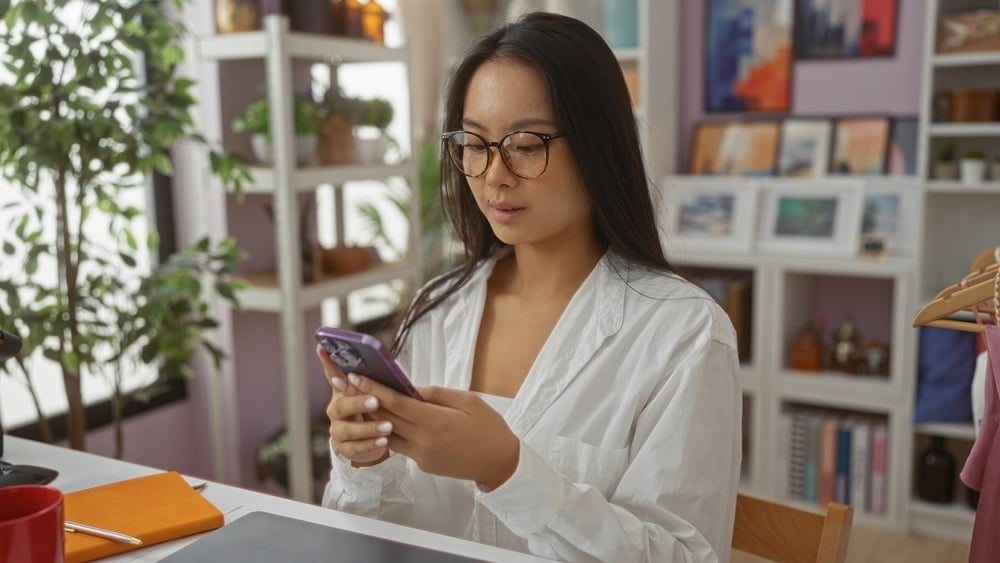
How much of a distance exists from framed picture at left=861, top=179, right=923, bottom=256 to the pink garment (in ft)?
6.47

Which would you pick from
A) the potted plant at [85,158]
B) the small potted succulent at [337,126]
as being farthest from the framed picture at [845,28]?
the potted plant at [85,158]

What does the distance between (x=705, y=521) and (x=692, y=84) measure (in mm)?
2631

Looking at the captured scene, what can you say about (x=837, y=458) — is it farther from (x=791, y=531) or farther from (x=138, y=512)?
(x=138, y=512)

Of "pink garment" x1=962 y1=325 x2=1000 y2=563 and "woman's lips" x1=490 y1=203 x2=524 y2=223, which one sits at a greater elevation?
"woman's lips" x1=490 y1=203 x2=524 y2=223

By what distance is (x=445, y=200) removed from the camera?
1.59m

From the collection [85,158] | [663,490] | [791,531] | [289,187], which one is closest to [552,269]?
[663,490]

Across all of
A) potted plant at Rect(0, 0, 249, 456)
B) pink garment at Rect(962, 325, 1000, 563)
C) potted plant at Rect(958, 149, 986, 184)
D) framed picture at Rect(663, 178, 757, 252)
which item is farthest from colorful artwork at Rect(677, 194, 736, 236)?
pink garment at Rect(962, 325, 1000, 563)

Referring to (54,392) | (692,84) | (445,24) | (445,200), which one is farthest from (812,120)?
(54,392)

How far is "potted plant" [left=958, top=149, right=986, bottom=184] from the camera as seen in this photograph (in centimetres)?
279

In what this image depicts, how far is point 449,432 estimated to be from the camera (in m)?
1.03

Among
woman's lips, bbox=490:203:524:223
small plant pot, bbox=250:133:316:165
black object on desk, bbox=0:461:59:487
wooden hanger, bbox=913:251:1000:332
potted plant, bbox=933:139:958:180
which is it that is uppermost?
small plant pot, bbox=250:133:316:165

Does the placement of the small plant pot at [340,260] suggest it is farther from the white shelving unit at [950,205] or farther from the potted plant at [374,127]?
the white shelving unit at [950,205]

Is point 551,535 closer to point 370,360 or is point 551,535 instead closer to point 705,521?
point 705,521

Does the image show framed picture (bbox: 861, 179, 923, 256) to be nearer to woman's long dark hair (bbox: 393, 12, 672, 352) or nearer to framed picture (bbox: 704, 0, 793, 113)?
framed picture (bbox: 704, 0, 793, 113)
